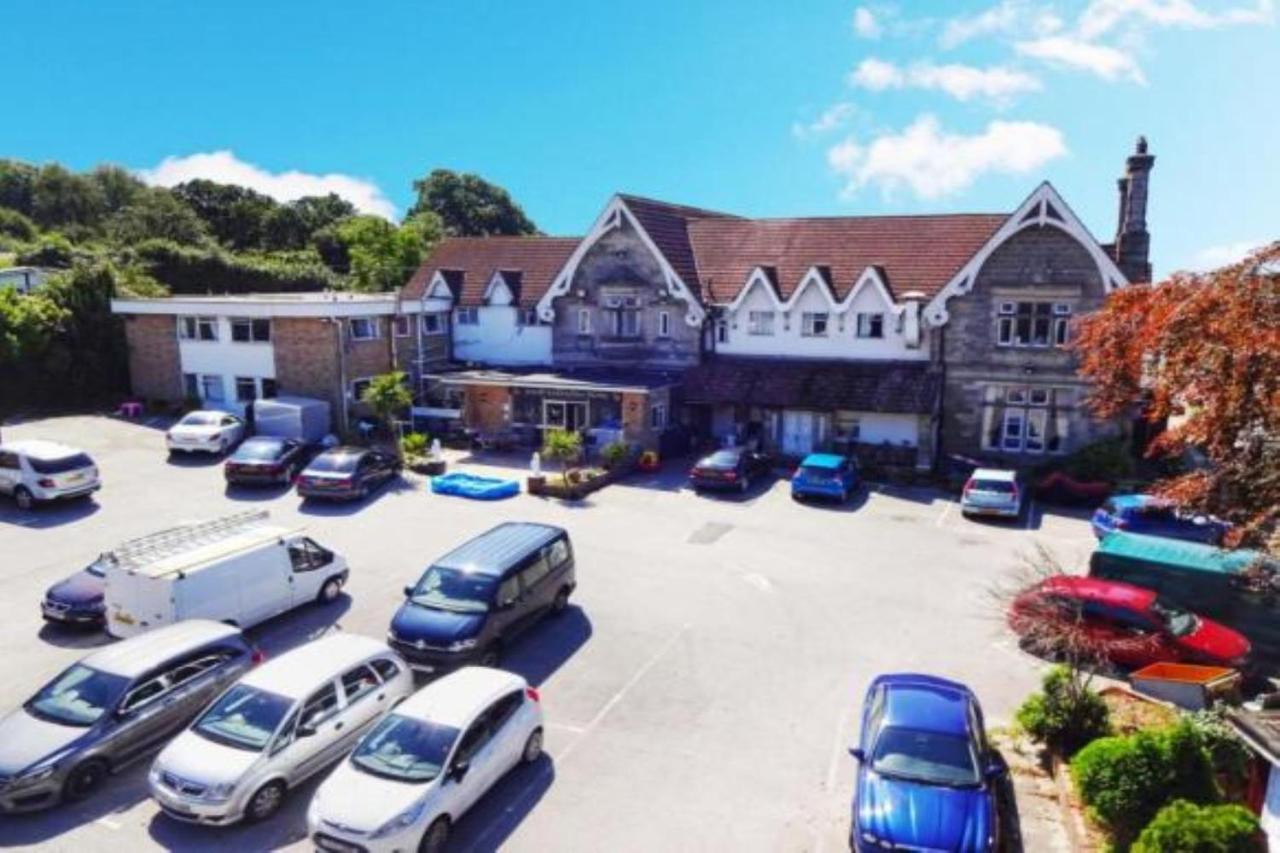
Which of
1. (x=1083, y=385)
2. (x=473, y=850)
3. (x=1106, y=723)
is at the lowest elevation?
(x=473, y=850)

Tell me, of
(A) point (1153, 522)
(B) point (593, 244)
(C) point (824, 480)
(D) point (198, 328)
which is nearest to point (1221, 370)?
(A) point (1153, 522)

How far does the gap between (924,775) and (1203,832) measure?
3.04 m

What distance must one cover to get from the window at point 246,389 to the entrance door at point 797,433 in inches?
827

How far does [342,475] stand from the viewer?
25641 mm

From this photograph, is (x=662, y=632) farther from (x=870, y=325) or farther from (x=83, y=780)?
(x=870, y=325)

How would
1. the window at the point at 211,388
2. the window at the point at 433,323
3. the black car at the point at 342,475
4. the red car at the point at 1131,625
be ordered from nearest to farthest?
1. the red car at the point at 1131,625
2. the black car at the point at 342,475
3. the window at the point at 211,388
4. the window at the point at 433,323

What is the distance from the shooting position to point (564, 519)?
81.6 ft

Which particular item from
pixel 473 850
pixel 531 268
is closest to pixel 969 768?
pixel 473 850

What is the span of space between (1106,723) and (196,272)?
58.5 metres

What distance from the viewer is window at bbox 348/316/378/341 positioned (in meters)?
34.1

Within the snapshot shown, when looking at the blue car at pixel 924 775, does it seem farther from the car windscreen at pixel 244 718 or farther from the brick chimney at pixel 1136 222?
the brick chimney at pixel 1136 222

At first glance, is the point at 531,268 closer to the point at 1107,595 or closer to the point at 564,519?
the point at 564,519

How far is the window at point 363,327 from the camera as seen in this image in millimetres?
34125

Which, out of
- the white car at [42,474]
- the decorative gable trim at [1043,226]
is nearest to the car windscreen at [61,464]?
the white car at [42,474]
